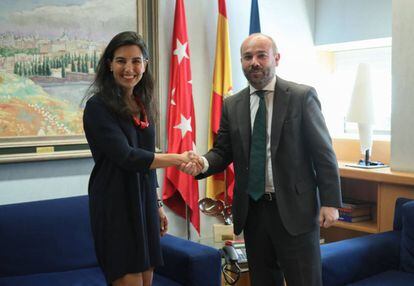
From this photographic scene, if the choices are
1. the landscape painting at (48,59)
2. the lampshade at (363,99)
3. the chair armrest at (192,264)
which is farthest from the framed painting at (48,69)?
the lampshade at (363,99)

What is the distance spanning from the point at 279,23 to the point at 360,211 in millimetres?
1589

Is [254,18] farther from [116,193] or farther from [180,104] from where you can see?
[116,193]

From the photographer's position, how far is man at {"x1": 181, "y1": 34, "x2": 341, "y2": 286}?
2.08 metres

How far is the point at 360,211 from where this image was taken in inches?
140

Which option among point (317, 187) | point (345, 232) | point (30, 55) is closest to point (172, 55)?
point (30, 55)

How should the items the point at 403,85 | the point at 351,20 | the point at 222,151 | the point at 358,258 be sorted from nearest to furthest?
the point at 222,151, the point at 358,258, the point at 403,85, the point at 351,20

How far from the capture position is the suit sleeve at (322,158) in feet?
6.78

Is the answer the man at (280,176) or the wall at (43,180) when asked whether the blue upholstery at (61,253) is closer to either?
the wall at (43,180)

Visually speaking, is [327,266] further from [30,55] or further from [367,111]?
[30,55]

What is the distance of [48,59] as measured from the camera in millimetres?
2896

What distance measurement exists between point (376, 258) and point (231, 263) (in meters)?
0.78

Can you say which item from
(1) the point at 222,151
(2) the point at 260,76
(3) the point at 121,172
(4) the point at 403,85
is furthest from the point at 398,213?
(3) the point at 121,172

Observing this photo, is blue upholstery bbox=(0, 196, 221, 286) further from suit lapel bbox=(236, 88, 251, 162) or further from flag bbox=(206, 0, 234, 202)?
flag bbox=(206, 0, 234, 202)

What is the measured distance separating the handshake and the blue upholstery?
0.48m
